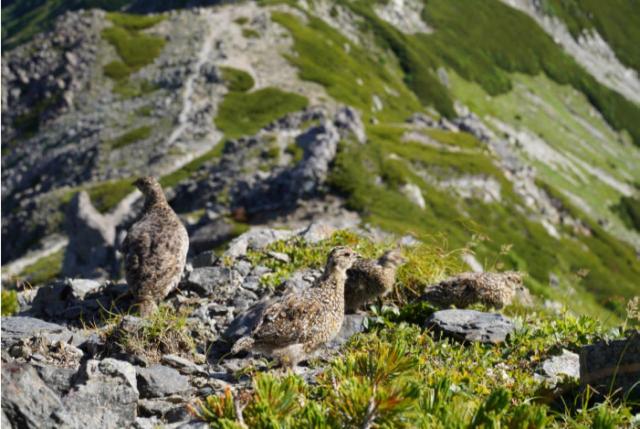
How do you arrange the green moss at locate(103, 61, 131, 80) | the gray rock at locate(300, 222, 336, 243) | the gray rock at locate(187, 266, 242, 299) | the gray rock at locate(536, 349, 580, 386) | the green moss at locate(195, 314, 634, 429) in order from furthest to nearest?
the green moss at locate(103, 61, 131, 80), the gray rock at locate(300, 222, 336, 243), the gray rock at locate(187, 266, 242, 299), the gray rock at locate(536, 349, 580, 386), the green moss at locate(195, 314, 634, 429)

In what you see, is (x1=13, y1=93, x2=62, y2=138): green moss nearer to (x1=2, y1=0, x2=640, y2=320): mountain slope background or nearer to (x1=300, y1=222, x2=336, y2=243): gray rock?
(x1=2, y1=0, x2=640, y2=320): mountain slope background

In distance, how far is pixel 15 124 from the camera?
11300 cm

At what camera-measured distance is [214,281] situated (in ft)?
48.9

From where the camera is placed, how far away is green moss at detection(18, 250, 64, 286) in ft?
209

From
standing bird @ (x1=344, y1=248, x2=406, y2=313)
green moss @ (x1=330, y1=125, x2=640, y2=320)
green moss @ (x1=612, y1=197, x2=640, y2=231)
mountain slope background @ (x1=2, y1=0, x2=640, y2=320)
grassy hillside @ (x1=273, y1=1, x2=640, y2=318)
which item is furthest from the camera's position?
green moss @ (x1=612, y1=197, x2=640, y2=231)

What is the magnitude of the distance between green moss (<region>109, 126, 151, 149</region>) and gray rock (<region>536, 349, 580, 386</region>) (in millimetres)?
84833

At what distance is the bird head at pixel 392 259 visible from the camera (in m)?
14.1

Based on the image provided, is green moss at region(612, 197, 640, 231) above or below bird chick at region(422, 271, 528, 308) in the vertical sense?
below

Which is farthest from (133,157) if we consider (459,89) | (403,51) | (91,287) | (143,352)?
(459,89)

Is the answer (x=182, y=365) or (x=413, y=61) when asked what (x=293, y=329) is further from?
(x=413, y=61)

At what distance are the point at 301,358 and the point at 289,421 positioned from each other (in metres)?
2.90

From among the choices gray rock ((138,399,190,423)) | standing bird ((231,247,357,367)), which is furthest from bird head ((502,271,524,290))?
gray rock ((138,399,190,423))

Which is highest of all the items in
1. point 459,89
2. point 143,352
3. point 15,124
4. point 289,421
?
point 289,421

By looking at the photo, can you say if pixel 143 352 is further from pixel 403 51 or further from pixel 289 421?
pixel 403 51
